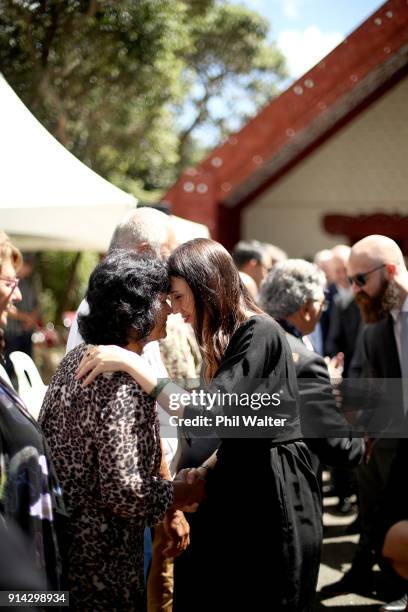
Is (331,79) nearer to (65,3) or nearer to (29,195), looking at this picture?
(65,3)

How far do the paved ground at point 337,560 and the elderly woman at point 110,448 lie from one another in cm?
167

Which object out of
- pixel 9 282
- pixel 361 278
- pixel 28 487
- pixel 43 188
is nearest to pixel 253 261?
pixel 43 188

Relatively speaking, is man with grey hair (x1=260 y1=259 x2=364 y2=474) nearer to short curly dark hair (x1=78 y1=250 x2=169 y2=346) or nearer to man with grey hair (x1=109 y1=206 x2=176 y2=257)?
man with grey hair (x1=109 y1=206 x2=176 y2=257)

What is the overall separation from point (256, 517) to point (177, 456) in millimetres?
593

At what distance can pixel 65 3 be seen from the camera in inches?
172

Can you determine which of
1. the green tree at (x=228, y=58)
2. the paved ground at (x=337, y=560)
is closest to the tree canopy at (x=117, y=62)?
the green tree at (x=228, y=58)

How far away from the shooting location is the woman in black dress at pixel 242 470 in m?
2.02

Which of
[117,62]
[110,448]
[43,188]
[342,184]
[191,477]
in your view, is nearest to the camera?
[110,448]

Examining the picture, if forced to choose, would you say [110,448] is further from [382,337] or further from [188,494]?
[382,337]

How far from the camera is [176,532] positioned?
2.20m

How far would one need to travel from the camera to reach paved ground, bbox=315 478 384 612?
3.58 metres

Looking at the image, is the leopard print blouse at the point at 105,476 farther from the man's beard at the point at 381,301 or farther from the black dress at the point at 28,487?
the man's beard at the point at 381,301

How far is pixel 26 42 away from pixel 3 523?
4035 millimetres

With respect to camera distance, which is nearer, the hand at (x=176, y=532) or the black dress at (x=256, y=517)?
the black dress at (x=256, y=517)
